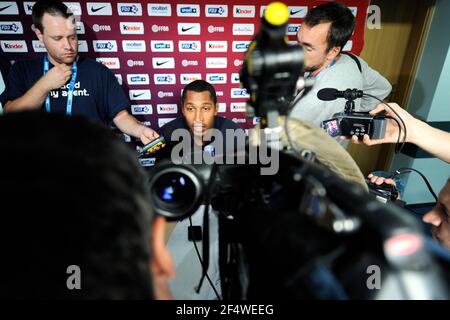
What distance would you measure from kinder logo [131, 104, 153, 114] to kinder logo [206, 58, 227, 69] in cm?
70

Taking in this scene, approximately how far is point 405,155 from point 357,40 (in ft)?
4.49

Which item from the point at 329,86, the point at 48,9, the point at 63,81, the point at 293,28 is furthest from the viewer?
the point at 293,28

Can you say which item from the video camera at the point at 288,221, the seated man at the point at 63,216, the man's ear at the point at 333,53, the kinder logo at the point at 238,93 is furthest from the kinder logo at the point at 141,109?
the seated man at the point at 63,216

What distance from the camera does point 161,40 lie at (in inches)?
92.5

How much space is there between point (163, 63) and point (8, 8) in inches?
48.7

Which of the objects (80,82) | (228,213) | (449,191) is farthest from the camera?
(80,82)

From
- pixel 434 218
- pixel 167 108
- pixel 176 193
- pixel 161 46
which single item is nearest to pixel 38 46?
pixel 161 46

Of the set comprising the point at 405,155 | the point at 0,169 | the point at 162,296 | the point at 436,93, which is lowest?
the point at 405,155

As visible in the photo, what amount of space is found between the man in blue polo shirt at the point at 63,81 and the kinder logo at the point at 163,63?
0.48 m

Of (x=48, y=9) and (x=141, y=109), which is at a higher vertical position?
(x=48, y=9)

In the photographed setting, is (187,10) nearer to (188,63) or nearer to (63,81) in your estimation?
(188,63)
